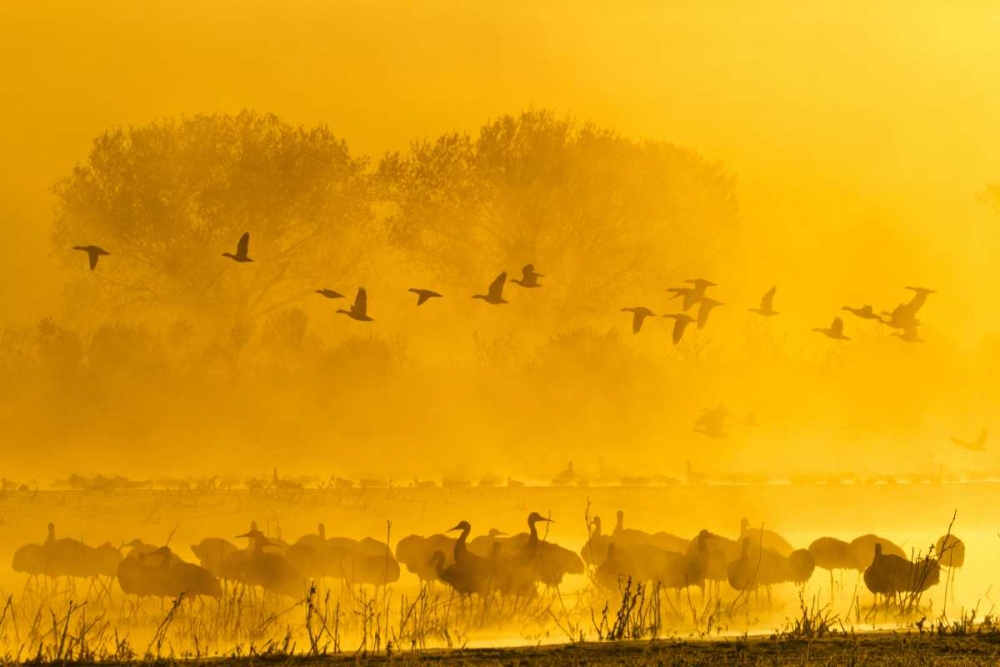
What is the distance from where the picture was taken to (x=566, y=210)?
55.2 meters

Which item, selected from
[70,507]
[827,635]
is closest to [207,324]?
[70,507]

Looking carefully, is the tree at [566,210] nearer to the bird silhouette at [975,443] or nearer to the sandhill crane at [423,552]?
the bird silhouette at [975,443]

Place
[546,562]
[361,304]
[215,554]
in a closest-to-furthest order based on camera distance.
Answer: [546,562], [215,554], [361,304]

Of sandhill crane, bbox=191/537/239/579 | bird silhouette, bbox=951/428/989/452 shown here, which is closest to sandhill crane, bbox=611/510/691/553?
sandhill crane, bbox=191/537/239/579

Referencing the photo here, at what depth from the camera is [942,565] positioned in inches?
778

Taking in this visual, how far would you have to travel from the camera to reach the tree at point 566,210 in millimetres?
54750

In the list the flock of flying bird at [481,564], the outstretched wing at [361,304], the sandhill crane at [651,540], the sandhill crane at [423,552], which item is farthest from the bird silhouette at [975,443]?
the sandhill crane at [423,552]

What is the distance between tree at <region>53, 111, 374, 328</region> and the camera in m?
54.0

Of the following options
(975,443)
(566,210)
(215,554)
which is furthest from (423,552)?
(566,210)

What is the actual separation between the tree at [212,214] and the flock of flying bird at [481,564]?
35.1 metres

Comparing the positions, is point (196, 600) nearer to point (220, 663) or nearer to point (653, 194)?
point (220, 663)

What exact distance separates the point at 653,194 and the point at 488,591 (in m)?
40.0

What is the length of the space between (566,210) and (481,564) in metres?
39.0

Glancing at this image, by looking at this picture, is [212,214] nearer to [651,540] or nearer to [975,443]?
[975,443]
